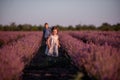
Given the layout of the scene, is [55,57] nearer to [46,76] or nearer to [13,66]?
[46,76]

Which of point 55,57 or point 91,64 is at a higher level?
point 91,64

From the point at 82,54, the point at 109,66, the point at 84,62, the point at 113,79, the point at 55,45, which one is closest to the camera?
the point at 113,79

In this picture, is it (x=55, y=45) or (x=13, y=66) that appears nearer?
(x=13, y=66)

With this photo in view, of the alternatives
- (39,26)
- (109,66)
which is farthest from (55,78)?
(39,26)

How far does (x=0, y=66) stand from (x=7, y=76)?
0.39m

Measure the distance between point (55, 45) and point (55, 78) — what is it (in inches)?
186

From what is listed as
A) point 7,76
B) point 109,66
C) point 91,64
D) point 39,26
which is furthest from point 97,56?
point 39,26

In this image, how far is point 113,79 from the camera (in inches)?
179

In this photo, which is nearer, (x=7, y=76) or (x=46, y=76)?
(x=7, y=76)

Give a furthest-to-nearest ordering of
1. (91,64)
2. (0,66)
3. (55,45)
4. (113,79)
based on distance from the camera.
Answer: (55,45) < (91,64) < (0,66) < (113,79)

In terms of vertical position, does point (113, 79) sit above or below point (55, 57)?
above

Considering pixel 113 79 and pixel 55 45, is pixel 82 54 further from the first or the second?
pixel 55 45

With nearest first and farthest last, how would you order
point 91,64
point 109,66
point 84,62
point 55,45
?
point 109,66
point 91,64
point 84,62
point 55,45

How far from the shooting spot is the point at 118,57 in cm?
576
